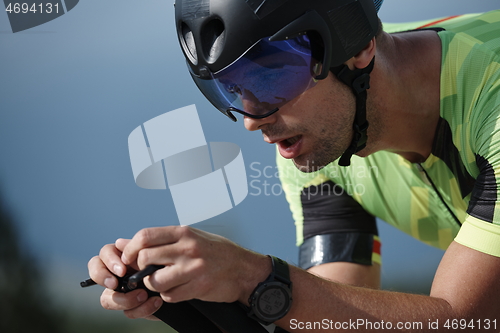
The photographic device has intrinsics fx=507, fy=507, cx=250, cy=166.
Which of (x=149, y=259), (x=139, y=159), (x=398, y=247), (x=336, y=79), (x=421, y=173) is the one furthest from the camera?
(x=398, y=247)

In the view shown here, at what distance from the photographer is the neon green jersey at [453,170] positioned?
1.30 m

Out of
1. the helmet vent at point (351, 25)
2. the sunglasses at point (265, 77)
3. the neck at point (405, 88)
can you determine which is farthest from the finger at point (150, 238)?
the neck at point (405, 88)

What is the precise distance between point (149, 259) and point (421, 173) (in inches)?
46.6

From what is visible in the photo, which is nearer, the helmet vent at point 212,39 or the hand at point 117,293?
the hand at point 117,293

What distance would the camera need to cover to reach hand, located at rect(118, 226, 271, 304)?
0.97 m

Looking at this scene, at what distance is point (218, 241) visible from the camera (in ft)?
3.42

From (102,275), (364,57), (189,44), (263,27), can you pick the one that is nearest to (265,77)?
(263,27)

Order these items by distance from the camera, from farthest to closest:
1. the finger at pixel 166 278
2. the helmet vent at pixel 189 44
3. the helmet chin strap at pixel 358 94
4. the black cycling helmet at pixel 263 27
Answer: the helmet chin strap at pixel 358 94
the helmet vent at pixel 189 44
the black cycling helmet at pixel 263 27
the finger at pixel 166 278

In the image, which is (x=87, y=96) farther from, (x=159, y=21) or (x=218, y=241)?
(x=218, y=241)

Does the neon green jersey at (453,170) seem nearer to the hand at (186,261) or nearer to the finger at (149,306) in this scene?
the hand at (186,261)

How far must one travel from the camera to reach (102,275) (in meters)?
1.03

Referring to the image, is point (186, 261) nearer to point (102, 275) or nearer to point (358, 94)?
point (102, 275)

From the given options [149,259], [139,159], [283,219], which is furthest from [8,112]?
[149,259]

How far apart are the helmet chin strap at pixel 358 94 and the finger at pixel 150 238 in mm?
731
